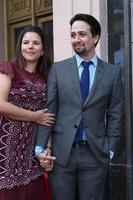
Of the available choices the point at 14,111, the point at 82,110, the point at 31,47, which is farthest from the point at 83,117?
the point at 31,47

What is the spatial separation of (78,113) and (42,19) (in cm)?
338

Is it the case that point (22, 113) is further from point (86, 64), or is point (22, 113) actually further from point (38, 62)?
point (86, 64)

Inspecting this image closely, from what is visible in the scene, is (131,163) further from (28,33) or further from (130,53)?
(28,33)

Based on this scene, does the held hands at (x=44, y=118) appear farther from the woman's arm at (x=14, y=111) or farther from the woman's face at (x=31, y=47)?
the woman's face at (x=31, y=47)

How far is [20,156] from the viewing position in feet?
13.3

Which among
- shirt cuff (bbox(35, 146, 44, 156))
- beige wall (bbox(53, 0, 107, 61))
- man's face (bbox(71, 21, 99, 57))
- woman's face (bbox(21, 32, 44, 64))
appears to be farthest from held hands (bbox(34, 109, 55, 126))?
beige wall (bbox(53, 0, 107, 61))

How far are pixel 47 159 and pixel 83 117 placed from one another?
426 millimetres

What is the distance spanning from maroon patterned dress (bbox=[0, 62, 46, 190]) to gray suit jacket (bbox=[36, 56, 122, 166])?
107mm

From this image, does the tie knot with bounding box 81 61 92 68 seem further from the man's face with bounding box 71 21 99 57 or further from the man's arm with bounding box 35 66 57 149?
the man's arm with bounding box 35 66 57 149

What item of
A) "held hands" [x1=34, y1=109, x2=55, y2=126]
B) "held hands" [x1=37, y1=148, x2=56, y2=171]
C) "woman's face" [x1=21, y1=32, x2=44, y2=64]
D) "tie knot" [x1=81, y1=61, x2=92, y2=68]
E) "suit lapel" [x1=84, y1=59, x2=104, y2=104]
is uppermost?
"woman's face" [x1=21, y1=32, x2=44, y2=64]

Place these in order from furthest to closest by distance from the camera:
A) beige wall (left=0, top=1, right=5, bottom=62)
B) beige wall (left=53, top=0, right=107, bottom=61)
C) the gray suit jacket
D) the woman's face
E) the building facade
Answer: beige wall (left=0, top=1, right=5, bottom=62)
beige wall (left=53, top=0, right=107, bottom=61)
the building facade
the woman's face
the gray suit jacket

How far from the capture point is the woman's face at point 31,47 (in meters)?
4.00

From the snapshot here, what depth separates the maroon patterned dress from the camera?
396cm

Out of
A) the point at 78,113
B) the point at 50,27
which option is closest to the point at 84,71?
the point at 78,113
